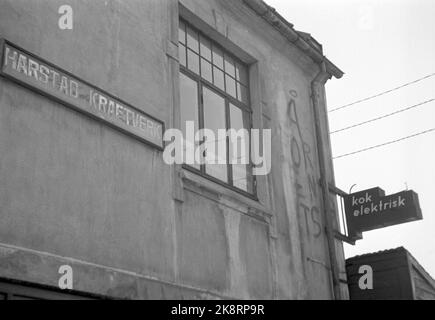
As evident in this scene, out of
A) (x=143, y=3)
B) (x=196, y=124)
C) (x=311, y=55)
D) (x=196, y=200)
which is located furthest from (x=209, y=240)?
(x=311, y=55)

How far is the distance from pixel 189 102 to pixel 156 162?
1.47 metres

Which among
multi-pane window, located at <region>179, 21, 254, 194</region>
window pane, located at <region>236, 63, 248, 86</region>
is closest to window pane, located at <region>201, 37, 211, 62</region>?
multi-pane window, located at <region>179, 21, 254, 194</region>

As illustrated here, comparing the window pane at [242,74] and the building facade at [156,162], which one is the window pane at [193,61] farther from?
the window pane at [242,74]

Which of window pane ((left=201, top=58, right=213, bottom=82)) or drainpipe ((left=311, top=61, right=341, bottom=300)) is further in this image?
drainpipe ((left=311, top=61, right=341, bottom=300))

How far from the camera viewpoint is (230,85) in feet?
31.0

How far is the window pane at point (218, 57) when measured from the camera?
9281 millimetres

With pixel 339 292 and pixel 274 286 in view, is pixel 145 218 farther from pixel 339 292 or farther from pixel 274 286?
pixel 339 292

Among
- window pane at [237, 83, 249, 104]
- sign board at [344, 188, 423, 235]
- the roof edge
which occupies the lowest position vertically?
sign board at [344, 188, 423, 235]

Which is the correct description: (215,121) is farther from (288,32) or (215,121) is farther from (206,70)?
(288,32)

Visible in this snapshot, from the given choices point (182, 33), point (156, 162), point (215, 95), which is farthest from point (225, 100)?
point (156, 162)

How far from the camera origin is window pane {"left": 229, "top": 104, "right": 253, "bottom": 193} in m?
8.95

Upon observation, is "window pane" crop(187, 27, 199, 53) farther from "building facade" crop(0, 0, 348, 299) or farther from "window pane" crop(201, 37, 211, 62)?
"window pane" crop(201, 37, 211, 62)

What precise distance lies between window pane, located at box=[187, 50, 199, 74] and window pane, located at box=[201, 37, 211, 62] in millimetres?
220

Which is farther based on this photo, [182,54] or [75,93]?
[182,54]
